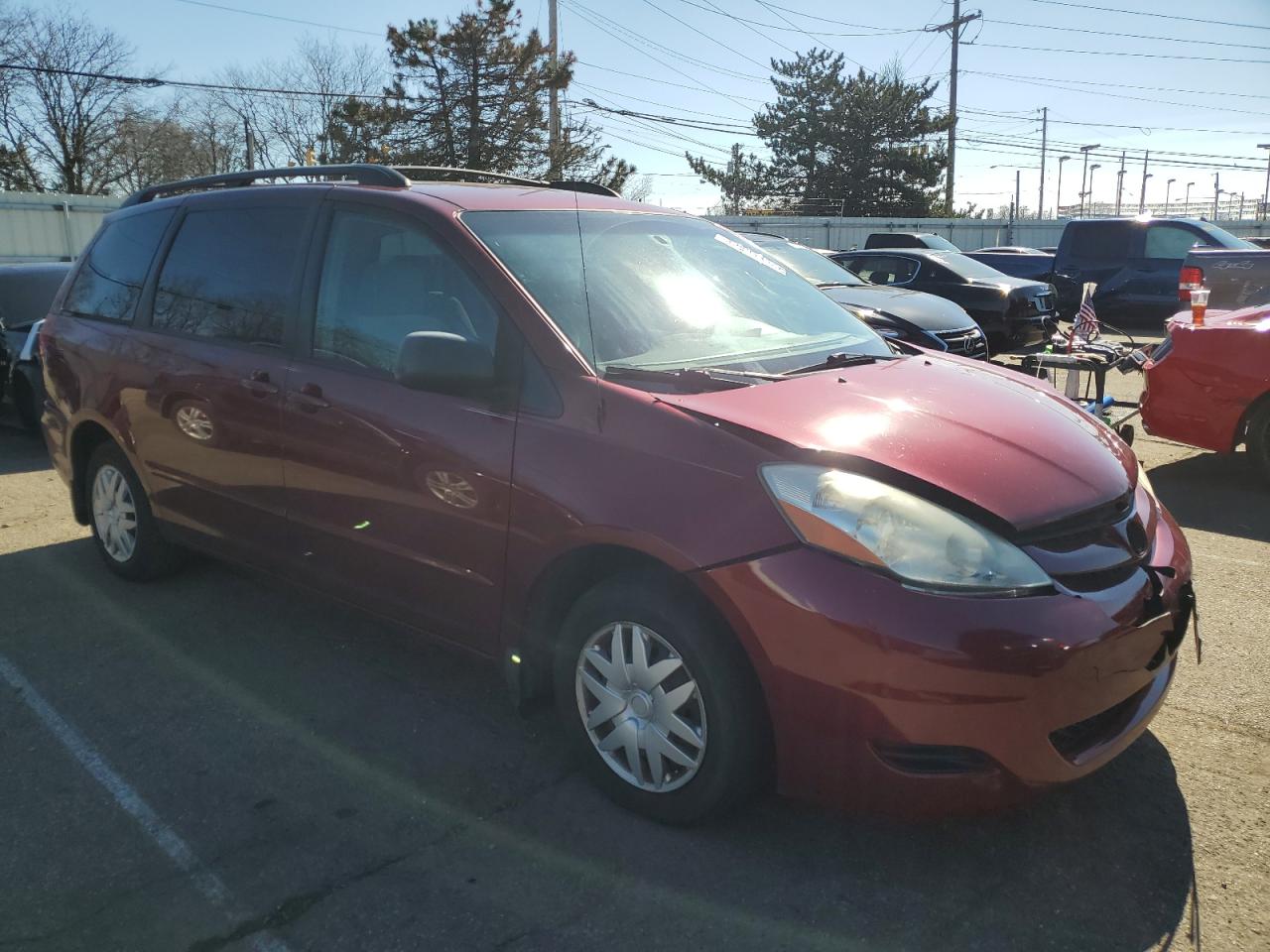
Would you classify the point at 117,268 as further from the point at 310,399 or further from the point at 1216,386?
the point at 1216,386

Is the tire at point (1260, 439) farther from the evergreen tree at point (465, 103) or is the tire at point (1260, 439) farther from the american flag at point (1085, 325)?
the evergreen tree at point (465, 103)

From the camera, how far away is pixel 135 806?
9.62 ft

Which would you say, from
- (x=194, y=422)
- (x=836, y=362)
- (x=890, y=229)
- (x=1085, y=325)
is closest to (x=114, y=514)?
(x=194, y=422)

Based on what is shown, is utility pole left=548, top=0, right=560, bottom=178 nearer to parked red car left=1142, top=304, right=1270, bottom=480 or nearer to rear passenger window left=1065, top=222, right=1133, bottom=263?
rear passenger window left=1065, top=222, right=1133, bottom=263

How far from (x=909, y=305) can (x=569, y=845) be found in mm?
7891

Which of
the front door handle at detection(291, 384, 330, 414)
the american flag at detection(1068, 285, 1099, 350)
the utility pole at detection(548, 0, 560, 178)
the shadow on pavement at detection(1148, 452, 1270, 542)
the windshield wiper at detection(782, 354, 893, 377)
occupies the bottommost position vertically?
the shadow on pavement at detection(1148, 452, 1270, 542)

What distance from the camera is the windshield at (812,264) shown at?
399 inches

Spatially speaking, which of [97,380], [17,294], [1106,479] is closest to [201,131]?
[17,294]

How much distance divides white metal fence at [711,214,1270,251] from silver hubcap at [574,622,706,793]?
1023 inches

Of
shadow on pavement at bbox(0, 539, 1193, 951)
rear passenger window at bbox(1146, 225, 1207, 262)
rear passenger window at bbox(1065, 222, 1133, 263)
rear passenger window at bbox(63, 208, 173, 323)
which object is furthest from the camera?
rear passenger window at bbox(1065, 222, 1133, 263)

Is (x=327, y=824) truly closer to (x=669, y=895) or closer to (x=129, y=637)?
(x=669, y=895)

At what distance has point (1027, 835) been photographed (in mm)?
2707

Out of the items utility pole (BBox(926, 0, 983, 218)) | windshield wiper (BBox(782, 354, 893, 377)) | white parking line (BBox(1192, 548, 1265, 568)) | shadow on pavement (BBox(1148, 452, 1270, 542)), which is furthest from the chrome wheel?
utility pole (BBox(926, 0, 983, 218))

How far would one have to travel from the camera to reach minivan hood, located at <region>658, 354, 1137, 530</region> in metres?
2.52
